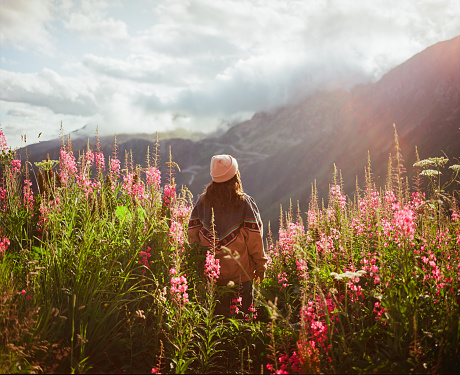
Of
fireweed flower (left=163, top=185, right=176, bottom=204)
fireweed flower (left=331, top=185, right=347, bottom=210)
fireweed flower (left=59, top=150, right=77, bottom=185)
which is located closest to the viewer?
fireweed flower (left=163, top=185, right=176, bottom=204)

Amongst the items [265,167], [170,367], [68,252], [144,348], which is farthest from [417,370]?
[265,167]

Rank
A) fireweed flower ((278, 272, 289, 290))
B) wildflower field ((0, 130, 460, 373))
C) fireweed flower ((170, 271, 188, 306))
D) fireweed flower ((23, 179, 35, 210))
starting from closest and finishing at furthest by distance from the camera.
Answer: wildflower field ((0, 130, 460, 373)) < fireweed flower ((170, 271, 188, 306)) < fireweed flower ((278, 272, 289, 290)) < fireweed flower ((23, 179, 35, 210))

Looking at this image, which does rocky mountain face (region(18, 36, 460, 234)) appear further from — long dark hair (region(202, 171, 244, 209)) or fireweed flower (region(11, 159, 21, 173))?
long dark hair (region(202, 171, 244, 209))

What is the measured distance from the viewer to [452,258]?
3006 mm

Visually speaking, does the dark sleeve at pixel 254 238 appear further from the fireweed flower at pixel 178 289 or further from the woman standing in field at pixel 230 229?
the fireweed flower at pixel 178 289

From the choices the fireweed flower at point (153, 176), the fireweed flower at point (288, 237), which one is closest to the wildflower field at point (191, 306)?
the fireweed flower at point (153, 176)

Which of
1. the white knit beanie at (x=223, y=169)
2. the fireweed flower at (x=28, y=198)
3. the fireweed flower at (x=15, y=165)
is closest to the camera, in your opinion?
the white knit beanie at (x=223, y=169)

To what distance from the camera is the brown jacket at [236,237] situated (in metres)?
4.09

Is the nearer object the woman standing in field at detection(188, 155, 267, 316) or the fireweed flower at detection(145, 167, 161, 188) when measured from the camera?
the woman standing in field at detection(188, 155, 267, 316)

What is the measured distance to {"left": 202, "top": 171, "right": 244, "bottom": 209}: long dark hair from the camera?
13.9 ft

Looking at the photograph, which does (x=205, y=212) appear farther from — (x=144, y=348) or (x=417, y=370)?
(x=417, y=370)

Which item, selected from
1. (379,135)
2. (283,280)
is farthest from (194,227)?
(379,135)

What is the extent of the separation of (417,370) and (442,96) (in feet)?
533

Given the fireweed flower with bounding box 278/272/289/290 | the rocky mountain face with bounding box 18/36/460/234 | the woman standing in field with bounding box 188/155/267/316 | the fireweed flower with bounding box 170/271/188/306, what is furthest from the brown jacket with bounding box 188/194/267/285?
the rocky mountain face with bounding box 18/36/460/234
